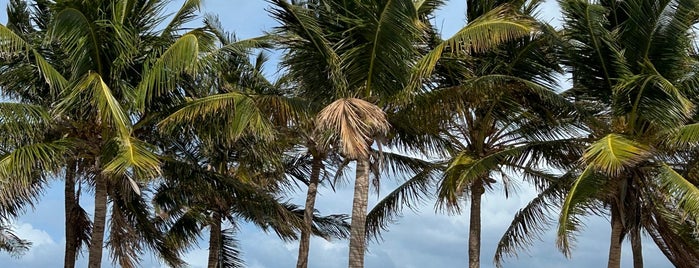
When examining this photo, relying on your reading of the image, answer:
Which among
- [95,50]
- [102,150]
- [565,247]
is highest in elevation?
[95,50]

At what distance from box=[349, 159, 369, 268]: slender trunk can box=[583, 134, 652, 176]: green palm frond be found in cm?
369

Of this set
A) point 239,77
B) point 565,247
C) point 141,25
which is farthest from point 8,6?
point 565,247

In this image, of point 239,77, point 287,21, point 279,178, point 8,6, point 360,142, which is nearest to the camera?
point 360,142

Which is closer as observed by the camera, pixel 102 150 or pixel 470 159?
pixel 102 150

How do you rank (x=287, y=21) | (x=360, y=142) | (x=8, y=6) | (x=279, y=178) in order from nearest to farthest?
(x=360, y=142) < (x=287, y=21) < (x=8, y=6) < (x=279, y=178)

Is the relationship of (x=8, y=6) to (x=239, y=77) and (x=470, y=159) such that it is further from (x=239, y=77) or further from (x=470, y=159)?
(x=470, y=159)

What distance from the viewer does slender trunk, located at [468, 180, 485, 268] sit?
20125 mm

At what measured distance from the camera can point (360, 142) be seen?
1464 cm

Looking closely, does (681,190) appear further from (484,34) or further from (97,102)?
(97,102)

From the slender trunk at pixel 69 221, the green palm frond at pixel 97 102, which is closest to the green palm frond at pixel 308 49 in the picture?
the green palm frond at pixel 97 102

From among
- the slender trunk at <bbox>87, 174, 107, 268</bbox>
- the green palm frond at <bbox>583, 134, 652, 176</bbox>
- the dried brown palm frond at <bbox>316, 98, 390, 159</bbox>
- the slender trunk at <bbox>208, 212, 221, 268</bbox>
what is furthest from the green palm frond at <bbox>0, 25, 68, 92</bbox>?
the green palm frond at <bbox>583, 134, 652, 176</bbox>

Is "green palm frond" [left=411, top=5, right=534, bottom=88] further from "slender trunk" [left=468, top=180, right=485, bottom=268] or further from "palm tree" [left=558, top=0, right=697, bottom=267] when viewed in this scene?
"slender trunk" [left=468, top=180, right=485, bottom=268]

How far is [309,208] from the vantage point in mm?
23828

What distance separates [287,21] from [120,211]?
6225 millimetres
